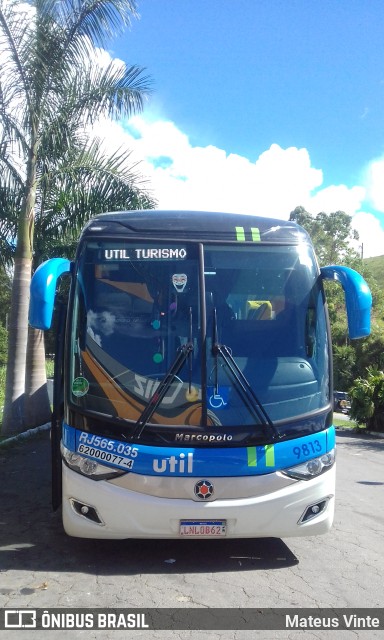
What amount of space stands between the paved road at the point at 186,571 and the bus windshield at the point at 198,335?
1.17 metres

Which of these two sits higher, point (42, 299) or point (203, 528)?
point (42, 299)

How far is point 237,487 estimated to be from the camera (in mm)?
4801

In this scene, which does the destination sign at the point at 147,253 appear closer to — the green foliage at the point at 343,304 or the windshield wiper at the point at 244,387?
the windshield wiper at the point at 244,387

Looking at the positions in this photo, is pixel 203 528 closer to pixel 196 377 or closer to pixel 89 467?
pixel 89 467

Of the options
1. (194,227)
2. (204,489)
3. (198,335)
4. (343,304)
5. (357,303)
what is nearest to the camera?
(204,489)

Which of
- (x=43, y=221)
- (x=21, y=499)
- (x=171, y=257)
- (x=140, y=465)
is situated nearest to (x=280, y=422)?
(x=140, y=465)

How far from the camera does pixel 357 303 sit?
5309 mm

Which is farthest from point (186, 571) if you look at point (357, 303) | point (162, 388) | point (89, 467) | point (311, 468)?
point (357, 303)

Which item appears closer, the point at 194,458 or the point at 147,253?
the point at 194,458

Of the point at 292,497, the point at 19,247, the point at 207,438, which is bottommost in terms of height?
the point at 292,497

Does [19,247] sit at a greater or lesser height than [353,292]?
greater

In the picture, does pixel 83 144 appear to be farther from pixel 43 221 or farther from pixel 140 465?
pixel 140 465

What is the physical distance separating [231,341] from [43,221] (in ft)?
28.7

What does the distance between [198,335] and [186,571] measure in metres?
1.93
